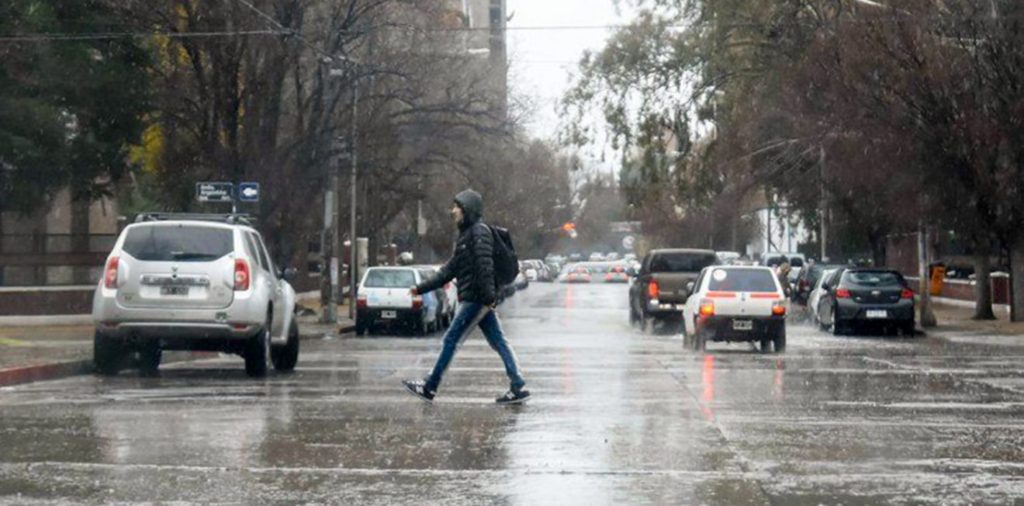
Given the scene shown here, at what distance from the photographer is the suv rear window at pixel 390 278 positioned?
37.8 meters

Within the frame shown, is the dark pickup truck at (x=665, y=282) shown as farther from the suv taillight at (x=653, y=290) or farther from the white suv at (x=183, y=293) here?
the white suv at (x=183, y=293)

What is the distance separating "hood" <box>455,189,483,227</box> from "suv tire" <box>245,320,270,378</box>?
4609mm

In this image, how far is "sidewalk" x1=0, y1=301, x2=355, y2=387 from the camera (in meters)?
18.9

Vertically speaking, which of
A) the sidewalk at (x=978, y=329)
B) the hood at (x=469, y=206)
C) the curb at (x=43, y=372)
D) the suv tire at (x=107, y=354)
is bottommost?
the sidewalk at (x=978, y=329)

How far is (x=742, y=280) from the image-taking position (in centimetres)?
2795

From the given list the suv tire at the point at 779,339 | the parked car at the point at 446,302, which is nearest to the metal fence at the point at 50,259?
the parked car at the point at 446,302

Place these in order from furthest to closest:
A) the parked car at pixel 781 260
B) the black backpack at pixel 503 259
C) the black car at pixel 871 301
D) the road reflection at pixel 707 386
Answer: the parked car at pixel 781 260
the black car at pixel 871 301
the black backpack at pixel 503 259
the road reflection at pixel 707 386

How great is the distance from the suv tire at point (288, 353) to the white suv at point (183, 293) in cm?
149

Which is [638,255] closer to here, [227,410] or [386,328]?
[386,328]

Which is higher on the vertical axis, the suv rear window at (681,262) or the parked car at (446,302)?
the suv rear window at (681,262)

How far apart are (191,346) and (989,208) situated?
2272cm

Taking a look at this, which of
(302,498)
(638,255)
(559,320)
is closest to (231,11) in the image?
(559,320)

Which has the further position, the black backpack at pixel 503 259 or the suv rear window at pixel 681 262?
the suv rear window at pixel 681 262

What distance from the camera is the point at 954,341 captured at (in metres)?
32.8
